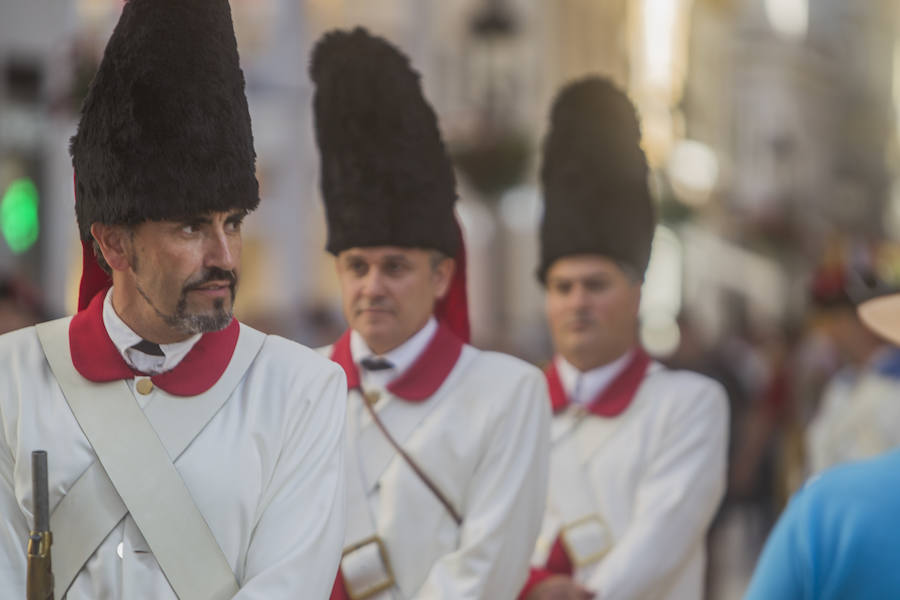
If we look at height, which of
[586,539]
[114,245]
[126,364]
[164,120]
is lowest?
[586,539]

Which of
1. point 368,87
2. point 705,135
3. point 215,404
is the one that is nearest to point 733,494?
point 368,87

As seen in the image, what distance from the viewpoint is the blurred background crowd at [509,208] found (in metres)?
11.5

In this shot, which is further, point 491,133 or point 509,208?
point 509,208

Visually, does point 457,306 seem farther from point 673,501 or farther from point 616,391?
point 673,501

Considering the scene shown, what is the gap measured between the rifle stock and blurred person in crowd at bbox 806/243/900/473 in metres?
5.25

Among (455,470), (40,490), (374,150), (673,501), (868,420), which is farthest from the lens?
(868,420)

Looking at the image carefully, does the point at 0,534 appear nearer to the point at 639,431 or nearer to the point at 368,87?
the point at 368,87

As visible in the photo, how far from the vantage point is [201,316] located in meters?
3.77

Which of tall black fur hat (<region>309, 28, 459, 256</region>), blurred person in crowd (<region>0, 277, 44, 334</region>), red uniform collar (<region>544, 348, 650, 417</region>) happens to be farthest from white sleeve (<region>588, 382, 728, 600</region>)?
blurred person in crowd (<region>0, 277, 44, 334</region>)

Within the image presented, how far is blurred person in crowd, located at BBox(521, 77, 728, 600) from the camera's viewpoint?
5969 mm

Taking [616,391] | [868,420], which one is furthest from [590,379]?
[868,420]

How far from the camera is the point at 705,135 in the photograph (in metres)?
55.6

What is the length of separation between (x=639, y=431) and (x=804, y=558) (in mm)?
2871

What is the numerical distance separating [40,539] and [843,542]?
67.1 inches
